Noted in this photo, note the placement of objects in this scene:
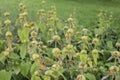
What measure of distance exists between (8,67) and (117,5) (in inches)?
178

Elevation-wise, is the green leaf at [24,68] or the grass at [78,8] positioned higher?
the green leaf at [24,68]

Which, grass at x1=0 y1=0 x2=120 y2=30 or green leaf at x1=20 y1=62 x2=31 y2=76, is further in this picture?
grass at x1=0 y1=0 x2=120 y2=30

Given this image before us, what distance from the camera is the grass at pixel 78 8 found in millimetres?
4830

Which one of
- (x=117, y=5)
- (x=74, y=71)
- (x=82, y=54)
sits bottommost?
(x=117, y=5)

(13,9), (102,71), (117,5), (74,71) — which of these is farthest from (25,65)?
(117,5)

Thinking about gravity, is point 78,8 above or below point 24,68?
below

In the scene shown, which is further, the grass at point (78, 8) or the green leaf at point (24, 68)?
the grass at point (78, 8)

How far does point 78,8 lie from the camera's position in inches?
226

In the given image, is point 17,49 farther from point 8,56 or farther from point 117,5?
point 117,5

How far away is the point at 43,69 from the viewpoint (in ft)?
6.10

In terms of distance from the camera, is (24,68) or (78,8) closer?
(24,68)

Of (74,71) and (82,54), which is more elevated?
(82,54)

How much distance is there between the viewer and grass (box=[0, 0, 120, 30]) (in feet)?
15.8

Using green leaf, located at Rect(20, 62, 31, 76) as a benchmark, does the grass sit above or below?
below
